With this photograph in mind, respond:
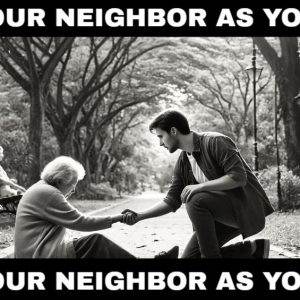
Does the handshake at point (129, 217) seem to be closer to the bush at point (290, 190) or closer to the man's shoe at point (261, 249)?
the man's shoe at point (261, 249)

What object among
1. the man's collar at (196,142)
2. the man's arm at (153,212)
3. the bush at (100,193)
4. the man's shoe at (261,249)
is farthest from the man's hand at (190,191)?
the bush at (100,193)

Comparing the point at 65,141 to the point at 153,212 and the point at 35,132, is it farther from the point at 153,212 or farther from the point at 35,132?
the point at 153,212

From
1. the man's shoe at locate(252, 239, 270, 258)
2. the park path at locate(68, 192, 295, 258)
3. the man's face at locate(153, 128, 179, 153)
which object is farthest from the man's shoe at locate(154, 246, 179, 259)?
the park path at locate(68, 192, 295, 258)

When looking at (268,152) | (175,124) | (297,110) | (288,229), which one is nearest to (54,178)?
(175,124)

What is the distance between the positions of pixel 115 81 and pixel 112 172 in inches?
761

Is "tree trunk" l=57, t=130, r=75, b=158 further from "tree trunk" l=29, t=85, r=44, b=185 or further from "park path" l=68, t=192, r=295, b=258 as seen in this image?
"park path" l=68, t=192, r=295, b=258

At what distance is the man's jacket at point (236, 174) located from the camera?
4691 mm

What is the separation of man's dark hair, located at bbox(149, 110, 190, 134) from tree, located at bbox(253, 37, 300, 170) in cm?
1165

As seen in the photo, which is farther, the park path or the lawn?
the lawn

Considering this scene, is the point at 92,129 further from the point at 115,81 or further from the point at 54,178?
the point at 54,178

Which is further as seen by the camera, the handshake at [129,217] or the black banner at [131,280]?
the handshake at [129,217]

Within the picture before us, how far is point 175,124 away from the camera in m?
4.87

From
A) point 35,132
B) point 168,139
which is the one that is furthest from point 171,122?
point 35,132

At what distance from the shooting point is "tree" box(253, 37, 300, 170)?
16.1 m
